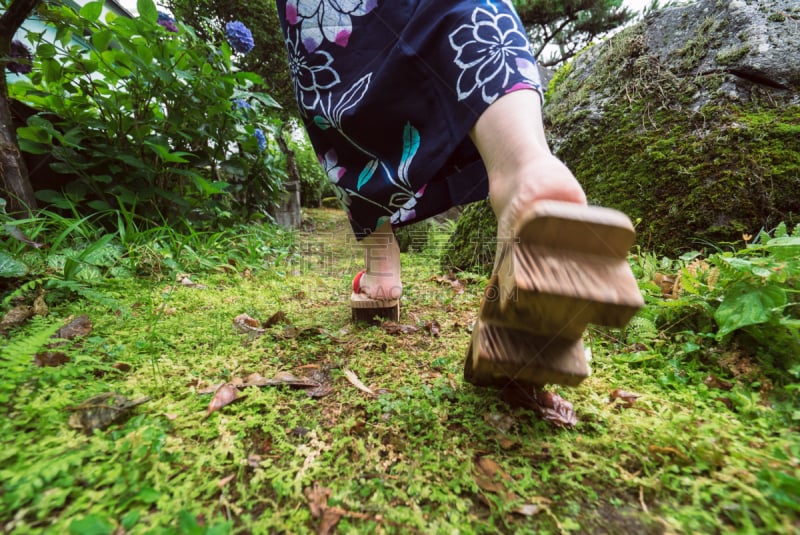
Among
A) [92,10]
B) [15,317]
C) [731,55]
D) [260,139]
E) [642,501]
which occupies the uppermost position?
[92,10]

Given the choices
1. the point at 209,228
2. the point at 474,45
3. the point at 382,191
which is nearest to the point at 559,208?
the point at 474,45

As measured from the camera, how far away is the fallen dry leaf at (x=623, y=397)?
81 centimetres

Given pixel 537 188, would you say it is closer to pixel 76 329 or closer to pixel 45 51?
pixel 76 329

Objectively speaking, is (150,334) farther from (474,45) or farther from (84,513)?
(474,45)

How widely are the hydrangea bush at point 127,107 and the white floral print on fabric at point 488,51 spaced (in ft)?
6.22

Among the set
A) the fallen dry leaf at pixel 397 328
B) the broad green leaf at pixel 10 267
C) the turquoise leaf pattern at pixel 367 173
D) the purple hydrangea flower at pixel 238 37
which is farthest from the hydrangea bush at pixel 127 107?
the fallen dry leaf at pixel 397 328

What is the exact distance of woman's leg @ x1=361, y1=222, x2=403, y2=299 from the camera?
1403mm

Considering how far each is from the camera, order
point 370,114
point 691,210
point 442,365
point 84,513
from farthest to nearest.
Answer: point 691,210
point 370,114
point 442,365
point 84,513

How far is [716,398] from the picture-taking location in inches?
31.8

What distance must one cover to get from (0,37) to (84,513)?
2.19m

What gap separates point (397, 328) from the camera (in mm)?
1333

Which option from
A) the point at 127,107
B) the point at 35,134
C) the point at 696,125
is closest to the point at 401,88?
the point at 696,125

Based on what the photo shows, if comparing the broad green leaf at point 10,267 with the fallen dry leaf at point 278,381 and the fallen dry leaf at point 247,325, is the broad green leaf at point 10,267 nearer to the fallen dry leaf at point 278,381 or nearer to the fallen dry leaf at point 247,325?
the fallen dry leaf at point 247,325

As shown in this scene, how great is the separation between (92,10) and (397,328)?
2215 mm
